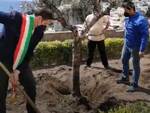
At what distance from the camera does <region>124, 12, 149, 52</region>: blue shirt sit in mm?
10461

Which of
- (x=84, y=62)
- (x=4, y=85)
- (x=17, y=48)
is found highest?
(x=17, y=48)

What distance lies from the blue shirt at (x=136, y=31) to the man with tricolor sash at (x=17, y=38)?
3004 mm

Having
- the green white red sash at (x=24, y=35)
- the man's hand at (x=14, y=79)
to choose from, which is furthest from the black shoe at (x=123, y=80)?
the green white red sash at (x=24, y=35)

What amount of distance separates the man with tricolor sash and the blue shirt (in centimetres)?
300

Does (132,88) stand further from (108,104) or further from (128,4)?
(128,4)

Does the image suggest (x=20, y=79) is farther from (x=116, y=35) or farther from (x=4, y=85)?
(x=116, y=35)

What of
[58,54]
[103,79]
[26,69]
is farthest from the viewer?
[58,54]

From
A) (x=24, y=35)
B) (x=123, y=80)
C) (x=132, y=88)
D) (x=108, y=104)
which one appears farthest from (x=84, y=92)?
(x=24, y=35)

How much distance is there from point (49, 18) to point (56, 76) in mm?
4087

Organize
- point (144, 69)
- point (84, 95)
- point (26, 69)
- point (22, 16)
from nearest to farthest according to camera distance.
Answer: point (22, 16) < point (26, 69) < point (84, 95) < point (144, 69)

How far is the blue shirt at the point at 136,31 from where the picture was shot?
1046 centimetres

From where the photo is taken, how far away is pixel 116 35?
1652cm

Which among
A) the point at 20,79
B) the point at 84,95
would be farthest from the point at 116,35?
the point at 20,79

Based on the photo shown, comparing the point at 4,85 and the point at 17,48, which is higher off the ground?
the point at 17,48
